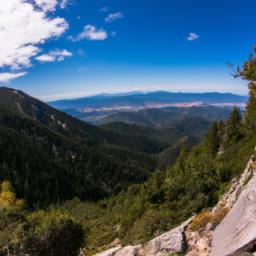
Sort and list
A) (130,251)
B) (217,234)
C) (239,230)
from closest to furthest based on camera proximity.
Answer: (239,230) → (217,234) → (130,251)

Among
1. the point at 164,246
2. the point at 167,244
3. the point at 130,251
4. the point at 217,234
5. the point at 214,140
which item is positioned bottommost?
the point at 130,251

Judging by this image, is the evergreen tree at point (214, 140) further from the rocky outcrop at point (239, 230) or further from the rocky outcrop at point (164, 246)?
the rocky outcrop at point (239, 230)

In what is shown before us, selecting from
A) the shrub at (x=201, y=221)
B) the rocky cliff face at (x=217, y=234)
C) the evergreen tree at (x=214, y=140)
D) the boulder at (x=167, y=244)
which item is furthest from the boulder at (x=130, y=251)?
the evergreen tree at (x=214, y=140)

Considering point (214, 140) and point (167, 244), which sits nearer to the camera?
point (167, 244)

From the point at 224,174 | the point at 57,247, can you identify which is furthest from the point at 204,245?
the point at 57,247

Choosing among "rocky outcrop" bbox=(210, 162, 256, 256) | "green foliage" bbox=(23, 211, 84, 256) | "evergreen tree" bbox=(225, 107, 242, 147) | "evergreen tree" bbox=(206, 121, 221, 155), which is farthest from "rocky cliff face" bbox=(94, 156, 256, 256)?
"evergreen tree" bbox=(206, 121, 221, 155)

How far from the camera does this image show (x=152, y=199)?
2013 inches

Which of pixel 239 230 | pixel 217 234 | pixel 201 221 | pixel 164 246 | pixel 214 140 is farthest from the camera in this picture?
pixel 214 140

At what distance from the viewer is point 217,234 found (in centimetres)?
1878

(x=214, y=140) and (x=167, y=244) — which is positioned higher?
(x=167, y=244)

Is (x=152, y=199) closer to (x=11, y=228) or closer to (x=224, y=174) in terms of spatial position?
(x=224, y=174)

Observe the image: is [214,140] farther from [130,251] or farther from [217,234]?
[217,234]

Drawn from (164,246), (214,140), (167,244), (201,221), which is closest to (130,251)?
(164,246)

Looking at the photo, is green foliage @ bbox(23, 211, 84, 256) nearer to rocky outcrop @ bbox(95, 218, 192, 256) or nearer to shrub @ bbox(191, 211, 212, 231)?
rocky outcrop @ bbox(95, 218, 192, 256)
